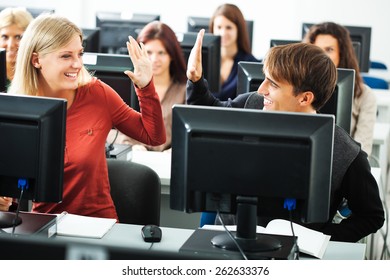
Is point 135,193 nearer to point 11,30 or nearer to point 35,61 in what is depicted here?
point 35,61

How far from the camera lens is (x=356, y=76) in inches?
145

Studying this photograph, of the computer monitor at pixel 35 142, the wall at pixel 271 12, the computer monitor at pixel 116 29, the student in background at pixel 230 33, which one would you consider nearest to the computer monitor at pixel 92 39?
the computer monitor at pixel 116 29

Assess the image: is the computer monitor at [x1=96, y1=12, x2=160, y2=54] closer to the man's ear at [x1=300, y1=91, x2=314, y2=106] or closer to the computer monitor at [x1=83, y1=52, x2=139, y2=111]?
the computer monitor at [x1=83, y1=52, x2=139, y2=111]

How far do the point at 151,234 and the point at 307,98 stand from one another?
593 millimetres

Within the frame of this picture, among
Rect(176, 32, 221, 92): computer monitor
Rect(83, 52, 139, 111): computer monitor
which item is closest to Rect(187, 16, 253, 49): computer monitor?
Rect(176, 32, 221, 92): computer monitor

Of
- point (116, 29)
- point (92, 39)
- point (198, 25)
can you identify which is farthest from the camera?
point (198, 25)

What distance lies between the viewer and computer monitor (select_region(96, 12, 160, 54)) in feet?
17.3

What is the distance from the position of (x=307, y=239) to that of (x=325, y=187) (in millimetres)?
298

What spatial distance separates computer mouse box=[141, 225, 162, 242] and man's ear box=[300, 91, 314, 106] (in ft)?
1.81

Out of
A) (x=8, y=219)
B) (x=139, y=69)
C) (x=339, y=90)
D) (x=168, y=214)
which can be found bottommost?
(x=168, y=214)

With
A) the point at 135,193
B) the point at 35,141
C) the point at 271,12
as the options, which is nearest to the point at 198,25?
the point at 271,12
